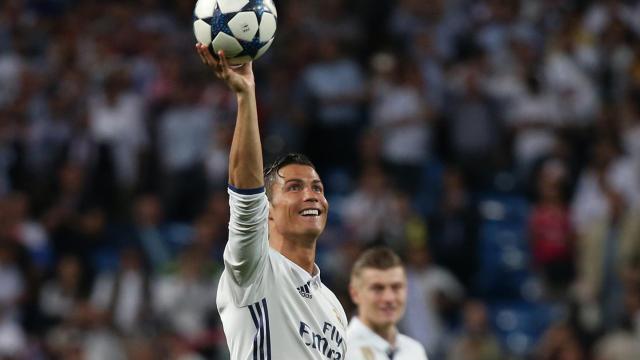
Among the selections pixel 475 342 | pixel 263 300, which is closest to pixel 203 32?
pixel 263 300

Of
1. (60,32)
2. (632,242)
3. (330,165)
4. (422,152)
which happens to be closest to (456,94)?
(422,152)

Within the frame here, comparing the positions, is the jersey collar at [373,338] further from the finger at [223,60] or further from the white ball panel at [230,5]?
the finger at [223,60]

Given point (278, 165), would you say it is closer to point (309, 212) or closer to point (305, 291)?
point (309, 212)

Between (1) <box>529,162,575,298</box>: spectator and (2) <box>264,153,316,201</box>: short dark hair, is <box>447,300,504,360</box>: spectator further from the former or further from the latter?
(2) <box>264,153,316,201</box>: short dark hair

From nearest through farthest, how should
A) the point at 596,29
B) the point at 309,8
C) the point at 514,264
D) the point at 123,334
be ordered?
the point at 123,334 < the point at 514,264 < the point at 596,29 < the point at 309,8

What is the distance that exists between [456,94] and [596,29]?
2.02m

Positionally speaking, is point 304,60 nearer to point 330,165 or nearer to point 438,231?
point 330,165

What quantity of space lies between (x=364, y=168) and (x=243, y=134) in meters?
9.16

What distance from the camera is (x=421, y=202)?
45.4ft

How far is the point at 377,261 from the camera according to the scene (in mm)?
7504

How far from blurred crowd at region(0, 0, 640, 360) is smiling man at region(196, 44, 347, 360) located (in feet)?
20.1

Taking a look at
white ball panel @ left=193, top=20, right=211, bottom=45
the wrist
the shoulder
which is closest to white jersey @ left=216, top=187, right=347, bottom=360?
the wrist

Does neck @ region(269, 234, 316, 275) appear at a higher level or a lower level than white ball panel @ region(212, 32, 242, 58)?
lower

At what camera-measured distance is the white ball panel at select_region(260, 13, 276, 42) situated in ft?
17.7
